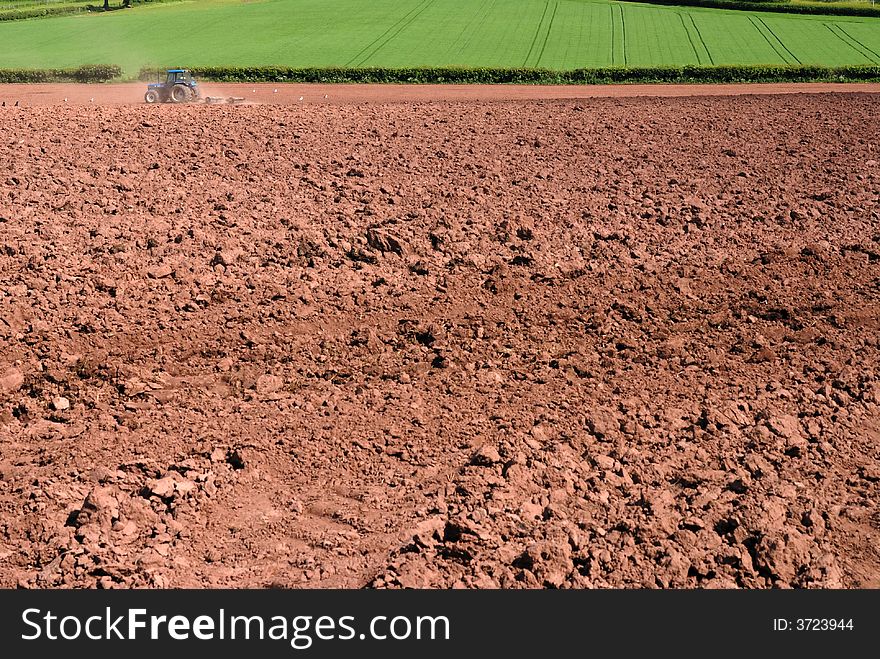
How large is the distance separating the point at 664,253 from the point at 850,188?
4.96m

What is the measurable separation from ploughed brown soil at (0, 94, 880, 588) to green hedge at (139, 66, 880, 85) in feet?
65.0

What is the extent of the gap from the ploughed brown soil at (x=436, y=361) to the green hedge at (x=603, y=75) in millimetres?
19820

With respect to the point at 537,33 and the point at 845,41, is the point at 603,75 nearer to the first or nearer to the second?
the point at 537,33

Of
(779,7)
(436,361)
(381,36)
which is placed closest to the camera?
(436,361)

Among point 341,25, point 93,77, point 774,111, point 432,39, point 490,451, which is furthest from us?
point 341,25

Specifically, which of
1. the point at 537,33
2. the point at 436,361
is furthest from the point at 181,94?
the point at 537,33

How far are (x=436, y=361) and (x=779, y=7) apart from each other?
54.8 metres

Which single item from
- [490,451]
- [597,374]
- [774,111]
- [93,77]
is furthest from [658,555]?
[93,77]

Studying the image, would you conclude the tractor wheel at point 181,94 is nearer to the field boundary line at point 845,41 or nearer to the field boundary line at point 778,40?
the field boundary line at point 778,40

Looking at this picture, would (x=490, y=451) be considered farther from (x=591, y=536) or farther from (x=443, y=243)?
(x=443, y=243)

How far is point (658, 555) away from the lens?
6.73 metres

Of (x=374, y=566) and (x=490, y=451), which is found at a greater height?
(x=490, y=451)

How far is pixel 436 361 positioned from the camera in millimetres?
10062

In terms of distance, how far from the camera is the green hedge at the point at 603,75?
3641cm
